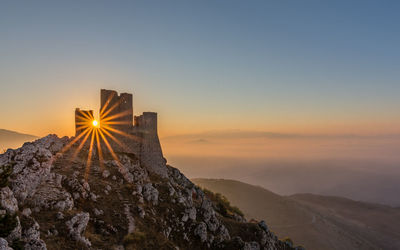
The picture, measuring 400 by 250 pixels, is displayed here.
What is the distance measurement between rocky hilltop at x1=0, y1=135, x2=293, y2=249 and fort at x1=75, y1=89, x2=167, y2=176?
1683 millimetres

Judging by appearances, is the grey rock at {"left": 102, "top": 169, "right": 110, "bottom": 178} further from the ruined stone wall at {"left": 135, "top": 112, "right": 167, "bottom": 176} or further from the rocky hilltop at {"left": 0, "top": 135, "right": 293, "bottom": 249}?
the ruined stone wall at {"left": 135, "top": 112, "right": 167, "bottom": 176}

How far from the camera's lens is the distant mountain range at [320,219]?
231ft

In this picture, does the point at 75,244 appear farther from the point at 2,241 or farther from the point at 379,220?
the point at 379,220

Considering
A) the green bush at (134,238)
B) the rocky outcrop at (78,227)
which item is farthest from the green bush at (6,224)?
the green bush at (134,238)

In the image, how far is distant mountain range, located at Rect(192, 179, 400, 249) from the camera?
7044 centimetres

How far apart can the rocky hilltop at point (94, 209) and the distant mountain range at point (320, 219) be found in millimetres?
42312

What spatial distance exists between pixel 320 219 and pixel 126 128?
73.0 meters

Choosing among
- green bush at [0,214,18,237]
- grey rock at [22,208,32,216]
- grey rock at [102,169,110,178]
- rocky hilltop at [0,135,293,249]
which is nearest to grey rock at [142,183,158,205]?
rocky hilltop at [0,135,293,249]

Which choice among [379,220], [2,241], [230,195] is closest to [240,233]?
[2,241]

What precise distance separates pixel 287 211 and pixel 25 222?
3404 inches

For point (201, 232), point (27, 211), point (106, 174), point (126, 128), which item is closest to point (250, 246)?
point (201, 232)

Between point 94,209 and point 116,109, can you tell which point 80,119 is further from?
point 94,209

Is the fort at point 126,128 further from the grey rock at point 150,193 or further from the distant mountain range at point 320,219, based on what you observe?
the distant mountain range at point 320,219

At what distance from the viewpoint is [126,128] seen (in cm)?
3622
